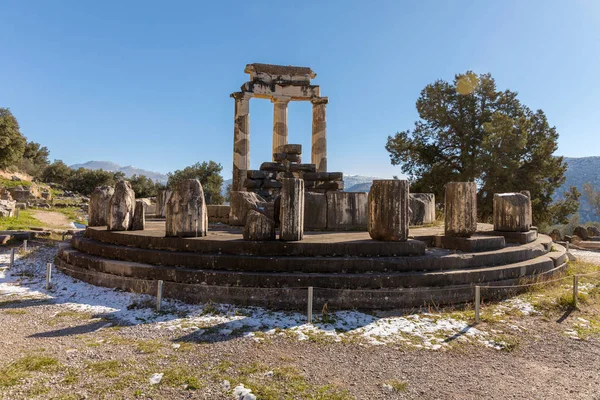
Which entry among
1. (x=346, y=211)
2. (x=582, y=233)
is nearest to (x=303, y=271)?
(x=346, y=211)

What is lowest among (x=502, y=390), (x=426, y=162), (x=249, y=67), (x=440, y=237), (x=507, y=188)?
(x=502, y=390)

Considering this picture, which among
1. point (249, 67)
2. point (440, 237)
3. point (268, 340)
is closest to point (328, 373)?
point (268, 340)

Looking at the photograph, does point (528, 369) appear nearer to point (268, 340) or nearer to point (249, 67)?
point (268, 340)

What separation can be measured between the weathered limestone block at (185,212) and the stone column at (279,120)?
1048cm

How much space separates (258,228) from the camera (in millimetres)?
6586

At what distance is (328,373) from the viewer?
3.53m

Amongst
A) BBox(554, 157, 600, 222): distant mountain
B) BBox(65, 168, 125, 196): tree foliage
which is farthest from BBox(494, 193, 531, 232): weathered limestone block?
BBox(554, 157, 600, 222): distant mountain

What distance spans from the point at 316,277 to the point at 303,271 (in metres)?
0.37

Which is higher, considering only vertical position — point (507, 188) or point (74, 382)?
point (507, 188)

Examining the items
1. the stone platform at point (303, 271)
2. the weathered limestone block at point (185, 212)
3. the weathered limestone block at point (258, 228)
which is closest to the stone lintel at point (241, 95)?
the weathered limestone block at point (185, 212)

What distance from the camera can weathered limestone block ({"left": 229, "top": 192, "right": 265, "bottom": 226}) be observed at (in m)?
10.1

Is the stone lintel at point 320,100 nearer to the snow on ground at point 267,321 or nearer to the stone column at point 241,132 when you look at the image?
the stone column at point 241,132

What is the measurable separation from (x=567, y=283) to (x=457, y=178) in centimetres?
1573

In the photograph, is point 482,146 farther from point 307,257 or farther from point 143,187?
point 143,187
